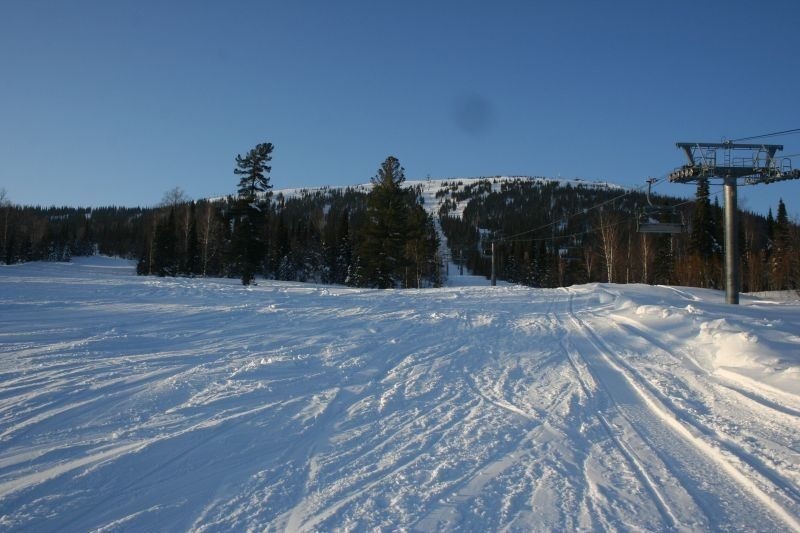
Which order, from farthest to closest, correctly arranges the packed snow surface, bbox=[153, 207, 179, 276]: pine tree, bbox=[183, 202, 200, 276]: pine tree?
bbox=[183, 202, 200, 276]: pine tree, bbox=[153, 207, 179, 276]: pine tree, the packed snow surface

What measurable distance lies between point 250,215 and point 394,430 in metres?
31.4

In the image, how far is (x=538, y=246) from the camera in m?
82.9

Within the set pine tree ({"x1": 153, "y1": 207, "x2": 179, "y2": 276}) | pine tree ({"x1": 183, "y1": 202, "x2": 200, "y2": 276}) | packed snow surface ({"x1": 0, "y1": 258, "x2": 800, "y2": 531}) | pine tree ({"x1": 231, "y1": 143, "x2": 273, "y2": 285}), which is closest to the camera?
packed snow surface ({"x1": 0, "y1": 258, "x2": 800, "y2": 531})

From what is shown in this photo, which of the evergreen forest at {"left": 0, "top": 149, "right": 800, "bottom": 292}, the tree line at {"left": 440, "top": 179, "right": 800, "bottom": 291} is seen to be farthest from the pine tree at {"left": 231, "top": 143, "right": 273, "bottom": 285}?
the tree line at {"left": 440, "top": 179, "right": 800, "bottom": 291}

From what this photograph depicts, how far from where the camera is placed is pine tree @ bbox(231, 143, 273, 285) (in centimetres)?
3334

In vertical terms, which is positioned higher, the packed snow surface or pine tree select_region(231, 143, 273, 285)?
pine tree select_region(231, 143, 273, 285)

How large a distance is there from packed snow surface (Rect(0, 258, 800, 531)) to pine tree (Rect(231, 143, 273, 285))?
22.9 m

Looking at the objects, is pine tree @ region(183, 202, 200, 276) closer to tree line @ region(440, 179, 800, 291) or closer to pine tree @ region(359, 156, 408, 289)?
→ pine tree @ region(359, 156, 408, 289)

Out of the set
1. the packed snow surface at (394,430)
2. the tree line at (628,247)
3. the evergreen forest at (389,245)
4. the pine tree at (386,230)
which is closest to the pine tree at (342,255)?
the evergreen forest at (389,245)

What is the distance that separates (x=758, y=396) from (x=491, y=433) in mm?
4146

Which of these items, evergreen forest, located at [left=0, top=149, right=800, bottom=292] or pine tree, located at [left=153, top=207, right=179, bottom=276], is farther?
pine tree, located at [left=153, top=207, right=179, bottom=276]

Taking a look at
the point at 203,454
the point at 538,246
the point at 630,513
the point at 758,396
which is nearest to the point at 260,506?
the point at 203,454

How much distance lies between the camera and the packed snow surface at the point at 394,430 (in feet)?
10.9

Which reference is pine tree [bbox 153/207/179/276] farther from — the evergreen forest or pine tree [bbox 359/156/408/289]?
pine tree [bbox 359/156/408/289]
